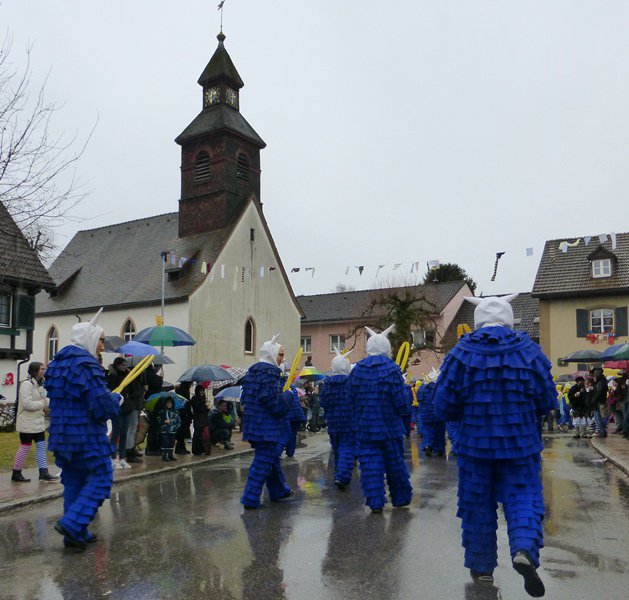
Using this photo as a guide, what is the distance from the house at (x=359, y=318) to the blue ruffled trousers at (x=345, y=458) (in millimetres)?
33279

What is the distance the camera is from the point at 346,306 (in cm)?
5134

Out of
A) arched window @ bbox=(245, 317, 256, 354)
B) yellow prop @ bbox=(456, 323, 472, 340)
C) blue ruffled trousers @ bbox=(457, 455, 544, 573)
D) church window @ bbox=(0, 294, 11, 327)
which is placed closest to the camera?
blue ruffled trousers @ bbox=(457, 455, 544, 573)

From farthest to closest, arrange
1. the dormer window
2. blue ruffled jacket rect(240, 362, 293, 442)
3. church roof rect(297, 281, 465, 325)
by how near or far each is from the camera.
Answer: church roof rect(297, 281, 465, 325), the dormer window, blue ruffled jacket rect(240, 362, 293, 442)

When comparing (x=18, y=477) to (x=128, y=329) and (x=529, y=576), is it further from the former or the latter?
(x=128, y=329)

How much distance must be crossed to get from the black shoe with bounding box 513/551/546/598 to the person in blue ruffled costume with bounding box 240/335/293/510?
4374 mm

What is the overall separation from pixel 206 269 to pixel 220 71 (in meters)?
12.7

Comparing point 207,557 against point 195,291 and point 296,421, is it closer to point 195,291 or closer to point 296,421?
point 296,421

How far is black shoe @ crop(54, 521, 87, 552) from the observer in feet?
20.9

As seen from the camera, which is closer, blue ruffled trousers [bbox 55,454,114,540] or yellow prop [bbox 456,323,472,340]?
yellow prop [bbox 456,323,472,340]

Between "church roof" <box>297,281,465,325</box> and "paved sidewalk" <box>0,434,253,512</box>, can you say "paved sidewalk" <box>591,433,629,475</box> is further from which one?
"church roof" <box>297,281,465,325</box>

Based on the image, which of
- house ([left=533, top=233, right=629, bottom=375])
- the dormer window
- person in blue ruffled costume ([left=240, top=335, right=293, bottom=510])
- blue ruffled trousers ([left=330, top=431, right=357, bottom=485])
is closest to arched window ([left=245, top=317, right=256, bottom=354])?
house ([left=533, top=233, right=629, bottom=375])

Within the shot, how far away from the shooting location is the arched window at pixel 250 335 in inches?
1524

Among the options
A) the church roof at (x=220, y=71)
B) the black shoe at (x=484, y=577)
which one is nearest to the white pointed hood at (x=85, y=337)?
the black shoe at (x=484, y=577)

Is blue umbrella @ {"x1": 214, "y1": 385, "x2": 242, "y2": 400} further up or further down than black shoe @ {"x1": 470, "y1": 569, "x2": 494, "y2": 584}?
further up
